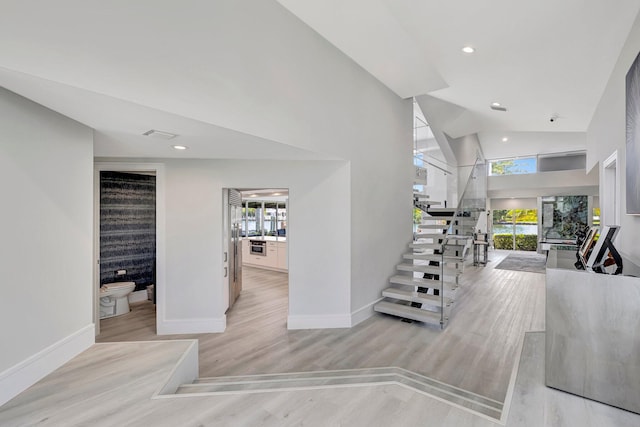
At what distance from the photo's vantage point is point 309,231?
14.4ft

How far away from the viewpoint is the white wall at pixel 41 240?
1.93 metres

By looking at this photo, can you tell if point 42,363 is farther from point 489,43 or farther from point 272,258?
point 272,258

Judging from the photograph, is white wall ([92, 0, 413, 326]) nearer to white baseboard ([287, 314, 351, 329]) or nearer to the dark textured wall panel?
white baseboard ([287, 314, 351, 329])

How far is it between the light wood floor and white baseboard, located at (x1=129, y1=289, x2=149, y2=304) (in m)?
0.21

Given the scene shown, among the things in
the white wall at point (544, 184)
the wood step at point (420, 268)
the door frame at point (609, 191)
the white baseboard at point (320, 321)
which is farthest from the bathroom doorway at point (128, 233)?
the white wall at point (544, 184)

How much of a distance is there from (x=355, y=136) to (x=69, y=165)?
332 cm

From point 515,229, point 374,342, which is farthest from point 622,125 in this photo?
point 515,229

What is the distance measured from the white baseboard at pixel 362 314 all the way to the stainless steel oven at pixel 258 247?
4529 millimetres

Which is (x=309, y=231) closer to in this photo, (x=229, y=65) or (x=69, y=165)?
(x=229, y=65)

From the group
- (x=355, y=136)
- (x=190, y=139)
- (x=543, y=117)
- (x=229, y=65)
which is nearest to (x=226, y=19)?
(x=229, y=65)

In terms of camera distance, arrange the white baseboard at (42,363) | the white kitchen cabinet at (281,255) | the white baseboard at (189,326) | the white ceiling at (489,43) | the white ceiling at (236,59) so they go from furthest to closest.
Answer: the white kitchen cabinet at (281,255), the white baseboard at (189,326), the white ceiling at (489,43), the white baseboard at (42,363), the white ceiling at (236,59)

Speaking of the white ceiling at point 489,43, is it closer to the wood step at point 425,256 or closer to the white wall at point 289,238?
the white wall at point 289,238

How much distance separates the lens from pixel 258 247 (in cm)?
880

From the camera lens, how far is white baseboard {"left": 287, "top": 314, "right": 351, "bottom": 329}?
169 inches
